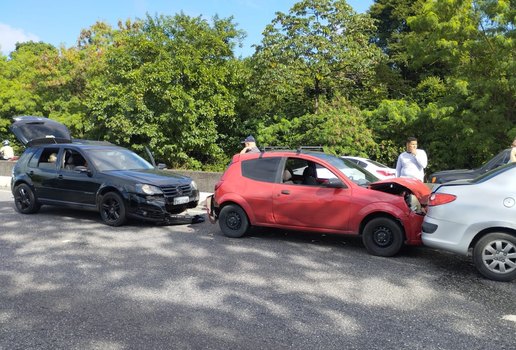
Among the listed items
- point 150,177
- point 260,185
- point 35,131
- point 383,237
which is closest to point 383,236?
point 383,237

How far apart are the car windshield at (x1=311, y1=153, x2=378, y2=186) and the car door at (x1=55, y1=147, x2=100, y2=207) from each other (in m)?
4.67

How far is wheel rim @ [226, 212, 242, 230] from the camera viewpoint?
7.90 m

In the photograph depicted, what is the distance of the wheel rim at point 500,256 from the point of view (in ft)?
17.9

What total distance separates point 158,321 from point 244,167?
4.18 meters

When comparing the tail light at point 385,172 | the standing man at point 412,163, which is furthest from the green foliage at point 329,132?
the standing man at point 412,163

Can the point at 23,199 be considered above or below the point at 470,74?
below

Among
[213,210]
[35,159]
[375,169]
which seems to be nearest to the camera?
[213,210]

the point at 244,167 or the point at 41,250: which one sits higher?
the point at 244,167

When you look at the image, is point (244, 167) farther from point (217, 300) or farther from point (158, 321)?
point (158, 321)

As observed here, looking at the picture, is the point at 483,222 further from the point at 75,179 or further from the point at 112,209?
the point at 75,179

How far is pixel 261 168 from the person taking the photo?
7.84 metres

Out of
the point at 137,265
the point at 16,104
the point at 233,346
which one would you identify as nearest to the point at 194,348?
the point at 233,346

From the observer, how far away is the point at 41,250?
6.81m

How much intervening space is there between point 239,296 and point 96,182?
530 cm
